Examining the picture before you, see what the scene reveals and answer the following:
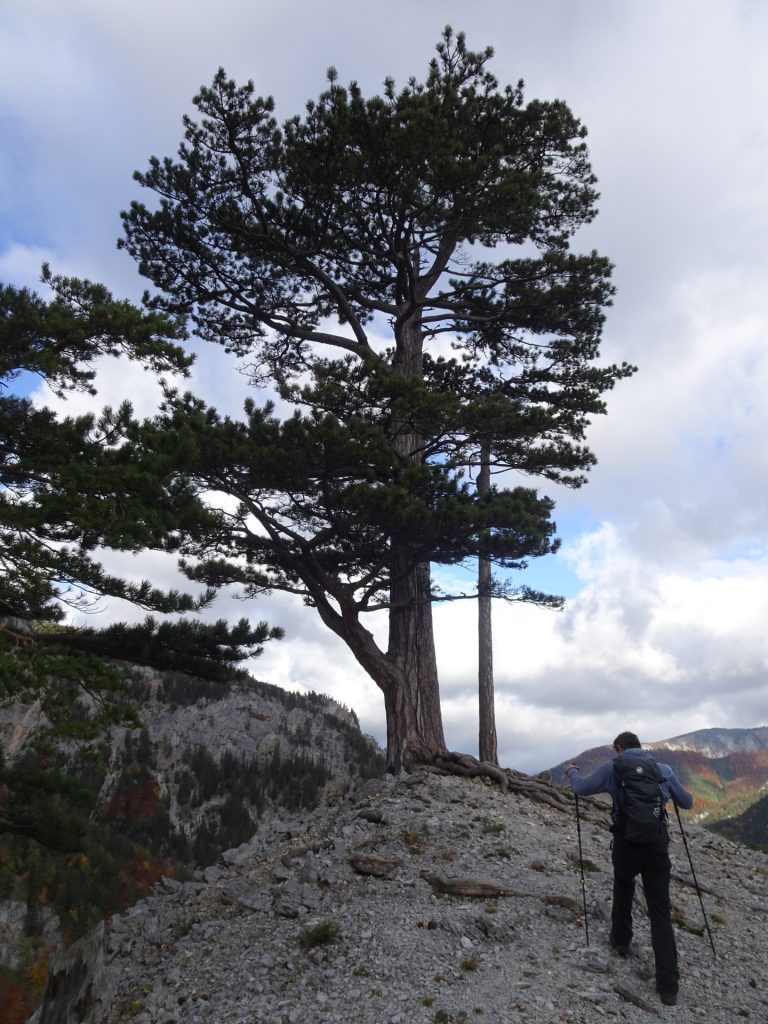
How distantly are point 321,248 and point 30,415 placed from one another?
20.7ft

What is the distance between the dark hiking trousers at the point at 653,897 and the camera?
5.86 metres

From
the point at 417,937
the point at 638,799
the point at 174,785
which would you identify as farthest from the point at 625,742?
the point at 174,785

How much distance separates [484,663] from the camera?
13.8 m

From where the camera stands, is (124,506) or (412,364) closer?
(124,506)

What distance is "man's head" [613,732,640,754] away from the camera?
22.1 ft

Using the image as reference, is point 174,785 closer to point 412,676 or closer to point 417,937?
point 412,676

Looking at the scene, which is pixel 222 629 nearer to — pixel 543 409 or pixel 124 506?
pixel 124 506

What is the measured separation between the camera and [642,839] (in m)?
6.10

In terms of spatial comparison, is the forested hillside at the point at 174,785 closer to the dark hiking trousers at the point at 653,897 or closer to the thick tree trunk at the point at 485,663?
the thick tree trunk at the point at 485,663

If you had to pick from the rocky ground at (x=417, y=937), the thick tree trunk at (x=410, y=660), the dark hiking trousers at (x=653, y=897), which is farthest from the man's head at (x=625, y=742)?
the thick tree trunk at (x=410, y=660)

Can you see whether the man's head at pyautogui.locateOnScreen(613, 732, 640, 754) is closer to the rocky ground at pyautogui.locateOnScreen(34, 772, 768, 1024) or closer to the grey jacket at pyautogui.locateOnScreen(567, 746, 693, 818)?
the grey jacket at pyautogui.locateOnScreen(567, 746, 693, 818)

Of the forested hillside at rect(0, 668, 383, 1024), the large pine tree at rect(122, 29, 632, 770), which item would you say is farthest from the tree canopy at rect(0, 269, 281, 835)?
the forested hillside at rect(0, 668, 383, 1024)

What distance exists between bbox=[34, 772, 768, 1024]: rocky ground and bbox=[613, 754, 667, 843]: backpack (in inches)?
46.1

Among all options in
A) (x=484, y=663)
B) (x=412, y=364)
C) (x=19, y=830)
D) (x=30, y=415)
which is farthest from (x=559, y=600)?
(x=19, y=830)
